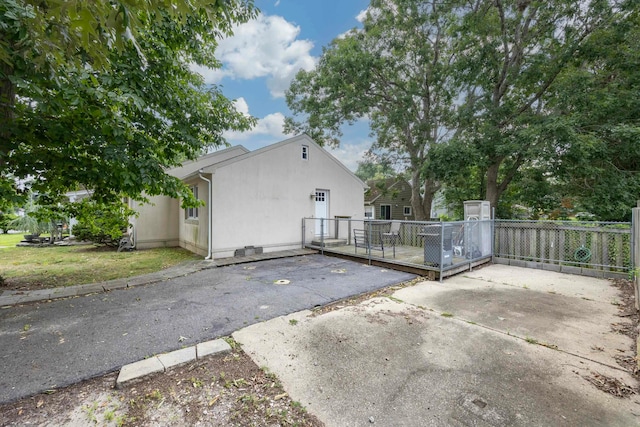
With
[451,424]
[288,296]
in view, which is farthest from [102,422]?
[288,296]

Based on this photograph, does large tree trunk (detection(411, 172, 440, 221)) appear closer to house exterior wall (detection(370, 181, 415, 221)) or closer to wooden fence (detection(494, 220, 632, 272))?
wooden fence (detection(494, 220, 632, 272))

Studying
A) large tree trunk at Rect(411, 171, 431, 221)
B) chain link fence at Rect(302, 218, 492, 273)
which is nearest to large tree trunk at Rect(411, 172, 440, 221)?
large tree trunk at Rect(411, 171, 431, 221)

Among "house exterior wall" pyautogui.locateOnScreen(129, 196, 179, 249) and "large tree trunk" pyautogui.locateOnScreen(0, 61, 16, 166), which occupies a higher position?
"large tree trunk" pyautogui.locateOnScreen(0, 61, 16, 166)

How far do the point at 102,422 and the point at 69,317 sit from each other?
2.76m

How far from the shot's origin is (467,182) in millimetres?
15766

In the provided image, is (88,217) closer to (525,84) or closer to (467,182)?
(525,84)

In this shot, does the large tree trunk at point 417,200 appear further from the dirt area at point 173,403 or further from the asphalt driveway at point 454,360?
the dirt area at point 173,403

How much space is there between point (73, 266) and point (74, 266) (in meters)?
0.03

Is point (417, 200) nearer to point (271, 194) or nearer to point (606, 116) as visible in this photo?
point (606, 116)

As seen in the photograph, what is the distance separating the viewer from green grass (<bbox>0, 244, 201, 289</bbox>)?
5902 mm

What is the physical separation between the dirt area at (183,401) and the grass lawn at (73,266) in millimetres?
4539

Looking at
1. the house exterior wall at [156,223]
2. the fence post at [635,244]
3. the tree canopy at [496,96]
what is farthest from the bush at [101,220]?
the tree canopy at [496,96]

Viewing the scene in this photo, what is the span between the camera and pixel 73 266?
24.6ft

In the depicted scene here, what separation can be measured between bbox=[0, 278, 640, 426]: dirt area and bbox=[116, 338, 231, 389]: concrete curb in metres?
0.06
